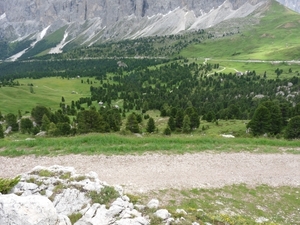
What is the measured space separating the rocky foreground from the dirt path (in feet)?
14.6

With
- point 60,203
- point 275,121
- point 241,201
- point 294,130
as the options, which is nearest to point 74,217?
point 60,203

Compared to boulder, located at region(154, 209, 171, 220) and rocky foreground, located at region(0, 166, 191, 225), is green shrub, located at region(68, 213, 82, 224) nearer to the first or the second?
rocky foreground, located at region(0, 166, 191, 225)

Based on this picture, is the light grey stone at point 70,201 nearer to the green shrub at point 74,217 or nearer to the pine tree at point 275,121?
the green shrub at point 74,217

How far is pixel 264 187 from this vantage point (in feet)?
76.1

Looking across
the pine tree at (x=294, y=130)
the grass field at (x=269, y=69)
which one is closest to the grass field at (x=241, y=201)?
the pine tree at (x=294, y=130)

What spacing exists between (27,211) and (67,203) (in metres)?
4.79

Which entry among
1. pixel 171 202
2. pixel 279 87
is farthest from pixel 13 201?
pixel 279 87

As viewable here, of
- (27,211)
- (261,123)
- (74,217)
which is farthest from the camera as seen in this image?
(261,123)

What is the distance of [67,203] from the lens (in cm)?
1614

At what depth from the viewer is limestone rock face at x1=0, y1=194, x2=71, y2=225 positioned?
11.2 meters

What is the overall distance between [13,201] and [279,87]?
476 feet

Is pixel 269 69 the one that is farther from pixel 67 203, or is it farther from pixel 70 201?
pixel 67 203

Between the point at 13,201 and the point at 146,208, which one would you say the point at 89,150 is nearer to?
the point at 146,208

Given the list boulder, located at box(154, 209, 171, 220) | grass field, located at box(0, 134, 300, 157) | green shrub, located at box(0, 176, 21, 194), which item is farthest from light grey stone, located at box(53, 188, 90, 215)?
grass field, located at box(0, 134, 300, 157)
